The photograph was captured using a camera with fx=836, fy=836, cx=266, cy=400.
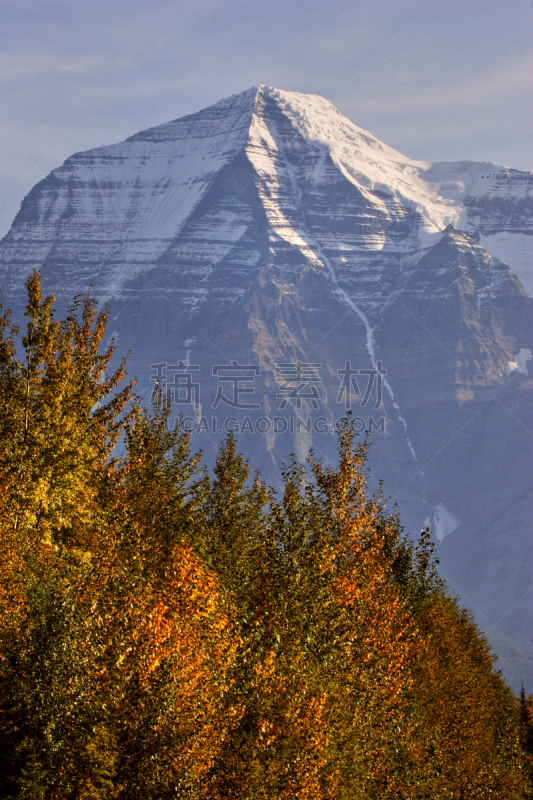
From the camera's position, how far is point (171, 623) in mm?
25062

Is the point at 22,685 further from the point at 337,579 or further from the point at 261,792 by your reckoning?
the point at 337,579

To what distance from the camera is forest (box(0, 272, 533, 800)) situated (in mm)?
23250

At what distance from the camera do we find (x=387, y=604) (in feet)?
136

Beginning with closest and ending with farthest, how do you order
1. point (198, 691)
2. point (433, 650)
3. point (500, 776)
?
point (198, 691) → point (433, 650) → point (500, 776)

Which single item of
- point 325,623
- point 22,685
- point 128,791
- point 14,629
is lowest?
point 128,791

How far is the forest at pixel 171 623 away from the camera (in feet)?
76.3

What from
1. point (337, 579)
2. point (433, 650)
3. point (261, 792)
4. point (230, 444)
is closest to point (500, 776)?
point (433, 650)

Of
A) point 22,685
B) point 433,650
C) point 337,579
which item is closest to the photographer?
point 22,685

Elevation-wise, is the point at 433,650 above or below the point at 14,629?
above

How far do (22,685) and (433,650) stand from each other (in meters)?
37.3

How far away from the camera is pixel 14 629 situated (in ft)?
78.1

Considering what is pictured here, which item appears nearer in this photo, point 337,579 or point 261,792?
point 261,792

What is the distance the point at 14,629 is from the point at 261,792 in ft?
30.5

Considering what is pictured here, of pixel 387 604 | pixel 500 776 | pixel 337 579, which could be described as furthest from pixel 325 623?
pixel 500 776
